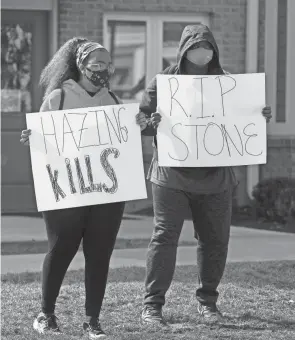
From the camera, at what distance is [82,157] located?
551 centimetres

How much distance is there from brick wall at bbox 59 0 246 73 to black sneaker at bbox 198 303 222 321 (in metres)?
6.07

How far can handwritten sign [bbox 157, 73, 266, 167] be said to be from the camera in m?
5.86

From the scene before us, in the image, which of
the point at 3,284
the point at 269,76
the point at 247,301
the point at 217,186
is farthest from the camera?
the point at 269,76

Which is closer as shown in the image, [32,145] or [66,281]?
[32,145]

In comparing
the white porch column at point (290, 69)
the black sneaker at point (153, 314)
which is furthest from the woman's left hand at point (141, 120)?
the white porch column at point (290, 69)

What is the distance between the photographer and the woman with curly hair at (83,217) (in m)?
5.40

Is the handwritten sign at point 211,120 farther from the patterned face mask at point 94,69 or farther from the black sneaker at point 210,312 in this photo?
the black sneaker at point 210,312

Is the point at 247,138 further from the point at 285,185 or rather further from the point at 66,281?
the point at 285,185

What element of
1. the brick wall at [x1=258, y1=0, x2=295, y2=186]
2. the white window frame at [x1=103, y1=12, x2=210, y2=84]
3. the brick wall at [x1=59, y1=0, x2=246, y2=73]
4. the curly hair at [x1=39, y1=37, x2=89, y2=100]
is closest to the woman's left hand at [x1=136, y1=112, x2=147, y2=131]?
the curly hair at [x1=39, y1=37, x2=89, y2=100]

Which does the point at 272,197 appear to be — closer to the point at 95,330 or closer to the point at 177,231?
the point at 177,231

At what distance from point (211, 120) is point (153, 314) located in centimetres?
125

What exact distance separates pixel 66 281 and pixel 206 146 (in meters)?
2.12

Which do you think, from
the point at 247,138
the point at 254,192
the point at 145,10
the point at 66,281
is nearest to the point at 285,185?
the point at 254,192

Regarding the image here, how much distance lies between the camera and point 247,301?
6.80m
